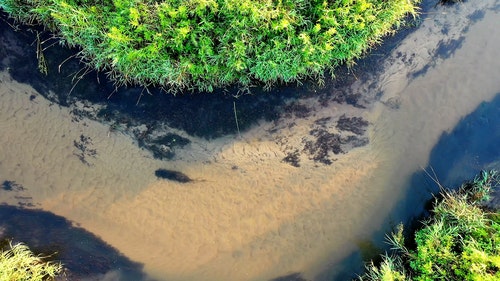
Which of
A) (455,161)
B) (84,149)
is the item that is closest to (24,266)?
(84,149)

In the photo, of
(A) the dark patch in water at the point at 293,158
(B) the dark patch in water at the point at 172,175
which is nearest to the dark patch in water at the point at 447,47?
(A) the dark patch in water at the point at 293,158

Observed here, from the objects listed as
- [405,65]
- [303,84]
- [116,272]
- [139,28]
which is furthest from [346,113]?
[116,272]

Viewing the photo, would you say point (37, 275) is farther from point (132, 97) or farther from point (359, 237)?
point (359, 237)

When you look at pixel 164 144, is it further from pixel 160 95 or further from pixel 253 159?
pixel 253 159

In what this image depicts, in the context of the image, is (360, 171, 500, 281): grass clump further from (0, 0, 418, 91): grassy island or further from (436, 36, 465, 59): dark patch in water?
(0, 0, 418, 91): grassy island

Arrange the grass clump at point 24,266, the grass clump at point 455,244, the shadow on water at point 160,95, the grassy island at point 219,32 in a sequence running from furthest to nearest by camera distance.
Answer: the shadow on water at point 160,95 < the grass clump at point 24,266 < the grass clump at point 455,244 < the grassy island at point 219,32

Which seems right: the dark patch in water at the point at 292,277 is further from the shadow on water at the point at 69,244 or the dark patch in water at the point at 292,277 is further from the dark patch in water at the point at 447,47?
the dark patch in water at the point at 447,47
